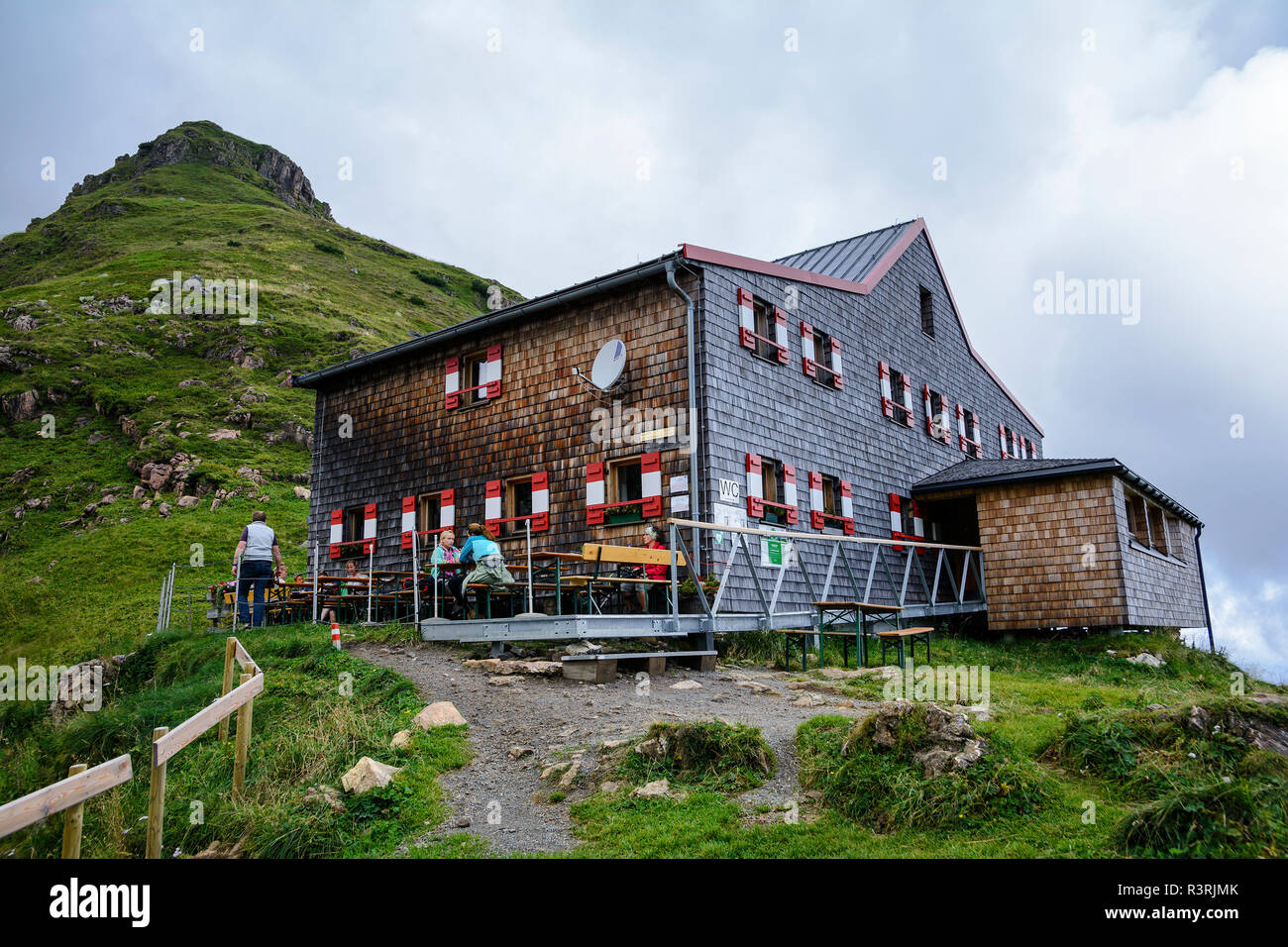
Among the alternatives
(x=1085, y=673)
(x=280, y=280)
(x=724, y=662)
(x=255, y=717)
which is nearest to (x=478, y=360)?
(x=724, y=662)

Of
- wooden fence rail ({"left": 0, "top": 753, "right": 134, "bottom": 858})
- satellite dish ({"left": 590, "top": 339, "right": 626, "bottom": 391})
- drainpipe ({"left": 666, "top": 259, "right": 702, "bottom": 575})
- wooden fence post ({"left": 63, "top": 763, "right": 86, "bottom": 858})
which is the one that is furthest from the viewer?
satellite dish ({"left": 590, "top": 339, "right": 626, "bottom": 391})

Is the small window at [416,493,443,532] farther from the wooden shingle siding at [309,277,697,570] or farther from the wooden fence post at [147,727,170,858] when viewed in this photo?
the wooden fence post at [147,727,170,858]

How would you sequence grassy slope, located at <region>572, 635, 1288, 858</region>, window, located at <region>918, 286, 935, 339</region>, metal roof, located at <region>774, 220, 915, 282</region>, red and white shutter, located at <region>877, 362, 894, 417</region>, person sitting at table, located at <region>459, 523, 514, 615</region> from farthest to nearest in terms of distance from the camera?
1. window, located at <region>918, 286, 935, 339</region>
2. metal roof, located at <region>774, 220, 915, 282</region>
3. red and white shutter, located at <region>877, 362, 894, 417</region>
4. person sitting at table, located at <region>459, 523, 514, 615</region>
5. grassy slope, located at <region>572, 635, 1288, 858</region>

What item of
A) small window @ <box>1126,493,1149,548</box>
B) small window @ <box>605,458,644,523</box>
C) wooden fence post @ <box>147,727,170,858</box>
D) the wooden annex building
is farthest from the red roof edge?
wooden fence post @ <box>147,727,170,858</box>

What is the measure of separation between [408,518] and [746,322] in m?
7.60

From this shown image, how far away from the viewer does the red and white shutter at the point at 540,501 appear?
15927mm

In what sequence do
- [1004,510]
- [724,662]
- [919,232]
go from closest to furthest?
[724,662]
[1004,510]
[919,232]

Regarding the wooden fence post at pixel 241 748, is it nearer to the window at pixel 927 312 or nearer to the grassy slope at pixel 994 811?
the grassy slope at pixel 994 811

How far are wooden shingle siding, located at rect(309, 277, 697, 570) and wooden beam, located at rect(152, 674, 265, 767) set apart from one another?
810cm

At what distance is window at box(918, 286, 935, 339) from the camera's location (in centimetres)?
2286
